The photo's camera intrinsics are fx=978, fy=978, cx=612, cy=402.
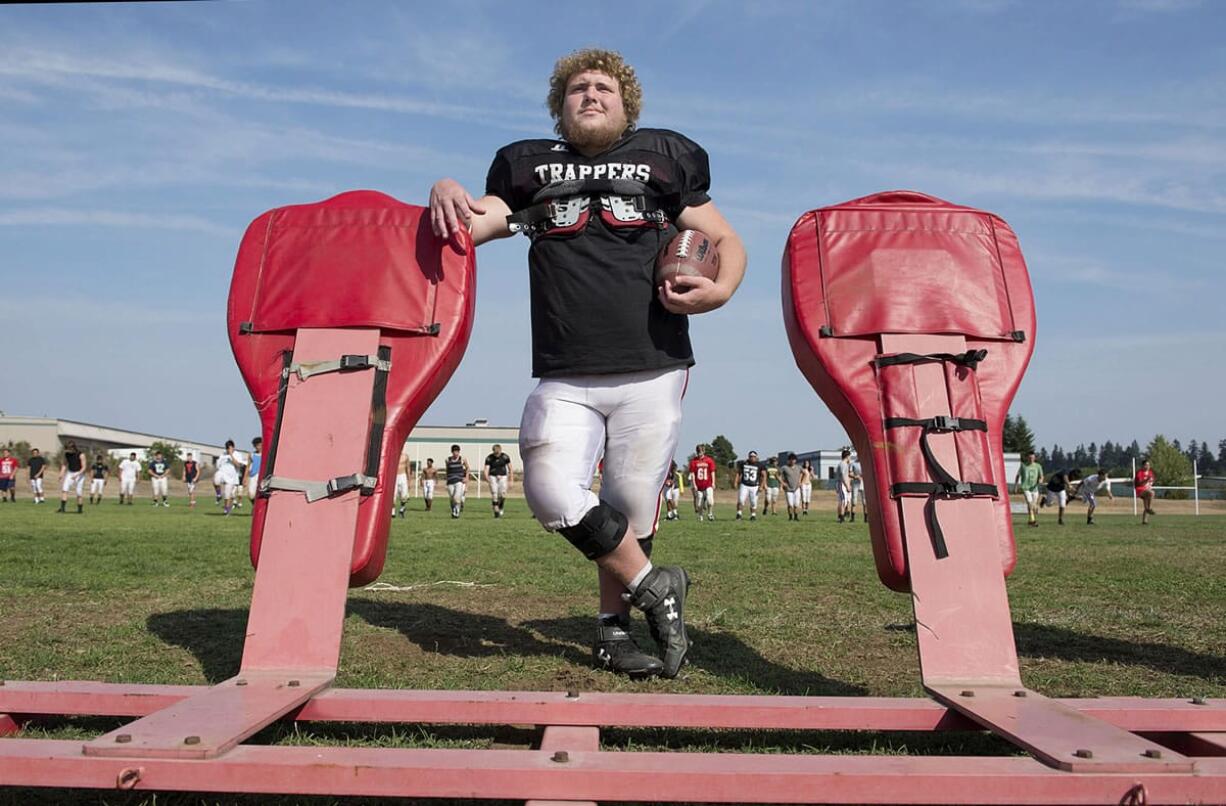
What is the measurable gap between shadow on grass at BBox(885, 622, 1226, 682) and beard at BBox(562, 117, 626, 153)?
2954mm

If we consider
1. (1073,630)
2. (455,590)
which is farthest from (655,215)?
(455,590)

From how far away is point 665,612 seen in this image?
3.73 meters

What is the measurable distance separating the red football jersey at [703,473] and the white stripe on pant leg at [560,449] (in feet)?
74.0

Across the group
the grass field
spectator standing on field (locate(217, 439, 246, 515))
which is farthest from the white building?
the grass field

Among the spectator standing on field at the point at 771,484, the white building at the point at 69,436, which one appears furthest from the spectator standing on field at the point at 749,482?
the white building at the point at 69,436

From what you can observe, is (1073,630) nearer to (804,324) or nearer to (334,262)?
(804,324)

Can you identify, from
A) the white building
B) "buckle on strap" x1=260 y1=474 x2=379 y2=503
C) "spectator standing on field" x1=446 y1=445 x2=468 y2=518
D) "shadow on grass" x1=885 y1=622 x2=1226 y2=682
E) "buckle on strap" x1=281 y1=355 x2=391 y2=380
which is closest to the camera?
"buckle on strap" x1=260 y1=474 x2=379 y2=503

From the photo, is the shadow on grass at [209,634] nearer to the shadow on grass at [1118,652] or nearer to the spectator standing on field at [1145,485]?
the shadow on grass at [1118,652]

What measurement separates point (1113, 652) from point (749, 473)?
72.2ft

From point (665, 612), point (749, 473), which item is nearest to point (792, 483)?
point (749, 473)

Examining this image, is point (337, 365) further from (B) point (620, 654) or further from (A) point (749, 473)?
(A) point (749, 473)

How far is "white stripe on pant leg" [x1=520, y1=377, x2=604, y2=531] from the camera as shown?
350cm

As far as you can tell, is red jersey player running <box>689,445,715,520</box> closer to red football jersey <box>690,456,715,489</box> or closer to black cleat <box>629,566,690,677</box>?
red football jersey <box>690,456,715,489</box>

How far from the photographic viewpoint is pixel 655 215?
12.4ft
